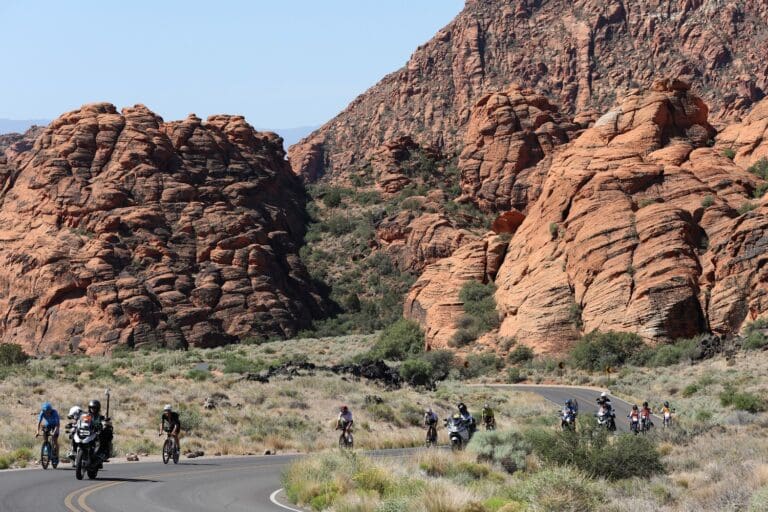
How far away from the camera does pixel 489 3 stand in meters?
167

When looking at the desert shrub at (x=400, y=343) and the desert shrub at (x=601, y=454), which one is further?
the desert shrub at (x=400, y=343)

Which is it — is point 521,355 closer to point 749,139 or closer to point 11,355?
point 749,139

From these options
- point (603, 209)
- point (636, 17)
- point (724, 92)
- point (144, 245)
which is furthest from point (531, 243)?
point (636, 17)

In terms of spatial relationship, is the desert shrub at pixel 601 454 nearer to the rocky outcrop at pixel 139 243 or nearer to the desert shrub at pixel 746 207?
the desert shrub at pixel 746 207

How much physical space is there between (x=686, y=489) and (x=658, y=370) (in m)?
38.3

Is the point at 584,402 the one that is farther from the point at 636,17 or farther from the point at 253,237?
the point at 636,17

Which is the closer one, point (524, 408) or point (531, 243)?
point (524, 408)

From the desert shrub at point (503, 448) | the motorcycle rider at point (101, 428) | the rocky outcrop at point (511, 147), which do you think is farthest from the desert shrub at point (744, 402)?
the rocky outcrop at point (511, 147)

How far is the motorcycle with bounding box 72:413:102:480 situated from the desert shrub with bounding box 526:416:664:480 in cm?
996

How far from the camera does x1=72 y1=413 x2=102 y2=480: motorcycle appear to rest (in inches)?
758

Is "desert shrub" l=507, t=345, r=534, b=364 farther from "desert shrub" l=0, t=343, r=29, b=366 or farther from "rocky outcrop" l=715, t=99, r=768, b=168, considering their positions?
"desert shrub" l=0, t=343, r=29, b=366

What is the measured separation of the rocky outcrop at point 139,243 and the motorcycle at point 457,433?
59479mm

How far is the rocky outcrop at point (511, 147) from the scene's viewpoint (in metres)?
101

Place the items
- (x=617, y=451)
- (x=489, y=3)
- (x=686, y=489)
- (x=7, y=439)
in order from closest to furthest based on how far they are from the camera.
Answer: (x=686, y=489), (x=617, y=451), (x=7, y=439), (x=489, y=3)
